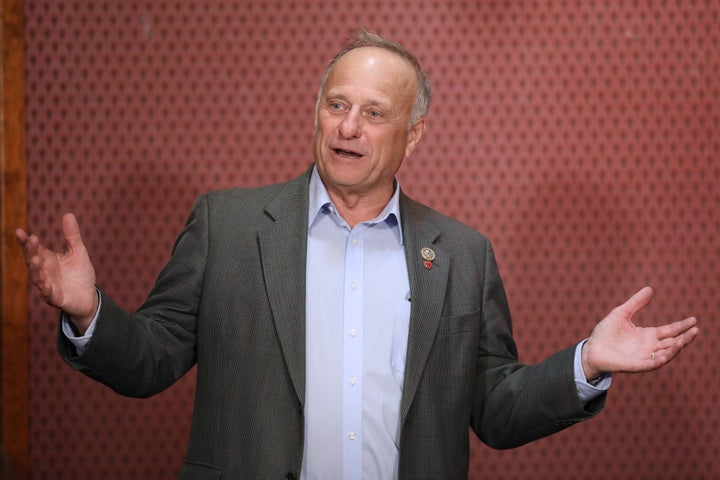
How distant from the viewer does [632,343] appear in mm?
1484

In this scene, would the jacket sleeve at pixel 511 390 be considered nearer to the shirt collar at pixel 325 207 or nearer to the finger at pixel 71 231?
the shirt collar at pixel 325 207

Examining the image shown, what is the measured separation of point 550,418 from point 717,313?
3.89 ft

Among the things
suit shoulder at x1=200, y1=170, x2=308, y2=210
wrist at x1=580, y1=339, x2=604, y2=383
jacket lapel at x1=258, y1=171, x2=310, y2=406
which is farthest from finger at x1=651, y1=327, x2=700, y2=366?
suit shoulder at x1=200, y1=170, x2=308, y2=210

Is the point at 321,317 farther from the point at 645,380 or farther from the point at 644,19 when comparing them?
the point at 644,19

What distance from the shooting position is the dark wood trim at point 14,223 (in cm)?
244

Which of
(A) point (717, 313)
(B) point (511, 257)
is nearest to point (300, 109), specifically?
(B) point (511, 257)

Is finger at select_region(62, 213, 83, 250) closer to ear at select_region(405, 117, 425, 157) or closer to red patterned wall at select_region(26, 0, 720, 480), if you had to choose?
ear at select_region(405, 117, 425, 157)

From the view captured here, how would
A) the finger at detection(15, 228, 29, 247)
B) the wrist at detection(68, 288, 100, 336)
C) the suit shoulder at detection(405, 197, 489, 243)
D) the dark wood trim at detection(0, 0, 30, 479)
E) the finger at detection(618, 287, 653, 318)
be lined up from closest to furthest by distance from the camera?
the finger at detection(15, 228, 29, 247) < the wrist at detection(68, 288, 100, 336) < the finger at detection(618, 287, 653, 318) < the suit shoulder at detection(405, 197, 489, 243) < the dark wood trim at detection(0, 0, 30, 479)

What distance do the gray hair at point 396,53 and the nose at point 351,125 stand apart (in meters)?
0.12

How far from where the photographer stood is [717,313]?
98.9 inches

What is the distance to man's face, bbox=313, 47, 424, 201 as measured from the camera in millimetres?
1657

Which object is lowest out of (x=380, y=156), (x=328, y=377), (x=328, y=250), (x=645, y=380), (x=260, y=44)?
(x=645, y=380)

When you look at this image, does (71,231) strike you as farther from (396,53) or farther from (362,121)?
(396,53)

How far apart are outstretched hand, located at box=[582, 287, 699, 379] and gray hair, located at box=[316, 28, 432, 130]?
62 centimetres
